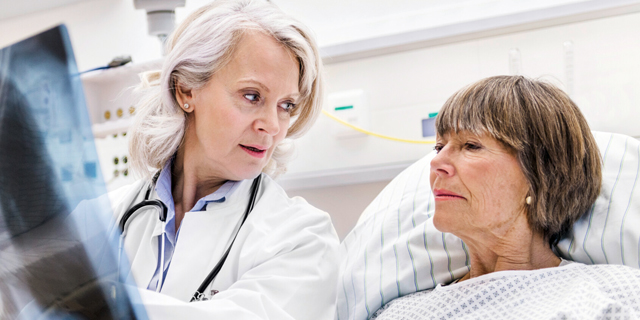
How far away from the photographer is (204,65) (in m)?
1.40

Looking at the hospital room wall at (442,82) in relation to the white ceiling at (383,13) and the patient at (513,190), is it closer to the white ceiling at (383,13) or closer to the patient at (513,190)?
the white ceiling at (383,13)

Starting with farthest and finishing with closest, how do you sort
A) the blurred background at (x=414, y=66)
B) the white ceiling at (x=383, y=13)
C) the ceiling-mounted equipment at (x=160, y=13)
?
the ceiling-mounted equipment at (x=160, y=13), the white ceiling at (x=383, y=13), the blurred background at (x=414, y=66)

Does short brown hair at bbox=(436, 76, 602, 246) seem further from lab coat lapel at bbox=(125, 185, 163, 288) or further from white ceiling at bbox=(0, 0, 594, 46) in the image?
white ceiling at bbox=(0, 0, 594, 46)

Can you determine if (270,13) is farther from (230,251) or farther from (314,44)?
(230,251)

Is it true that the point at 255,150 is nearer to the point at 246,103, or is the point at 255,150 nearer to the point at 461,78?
the point at 246,103

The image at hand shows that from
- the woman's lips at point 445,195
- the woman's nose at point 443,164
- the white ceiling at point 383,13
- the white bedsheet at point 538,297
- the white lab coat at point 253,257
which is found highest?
the white ceiling at point 383,13

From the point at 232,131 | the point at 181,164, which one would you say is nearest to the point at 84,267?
the point at 232,131

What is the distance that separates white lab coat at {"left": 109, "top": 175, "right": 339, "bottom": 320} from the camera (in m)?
1.17

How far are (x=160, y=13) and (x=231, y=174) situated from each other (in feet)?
4.72

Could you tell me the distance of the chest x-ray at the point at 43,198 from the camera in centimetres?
71

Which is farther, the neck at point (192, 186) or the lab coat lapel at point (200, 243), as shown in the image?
the neck at point (192, 186)

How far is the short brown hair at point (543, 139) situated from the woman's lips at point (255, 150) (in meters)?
0.49

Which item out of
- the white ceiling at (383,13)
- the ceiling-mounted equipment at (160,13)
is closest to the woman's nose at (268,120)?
the white ceiling at (383,13)

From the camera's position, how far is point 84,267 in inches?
27.9
